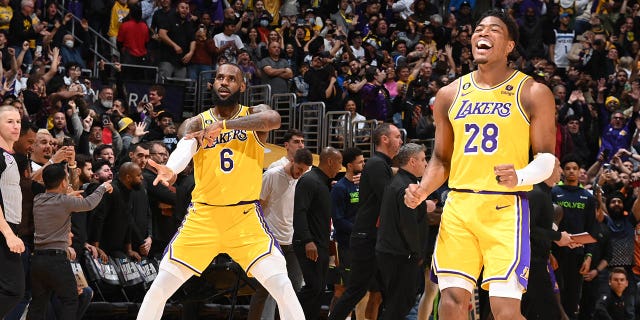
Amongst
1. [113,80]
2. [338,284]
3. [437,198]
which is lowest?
[338,284]

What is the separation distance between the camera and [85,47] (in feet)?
57.3

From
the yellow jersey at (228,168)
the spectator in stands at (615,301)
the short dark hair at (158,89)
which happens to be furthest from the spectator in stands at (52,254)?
the short dark hair at (158,89)

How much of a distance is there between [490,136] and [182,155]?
2.28 meters

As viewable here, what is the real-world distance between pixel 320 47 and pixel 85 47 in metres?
4.44

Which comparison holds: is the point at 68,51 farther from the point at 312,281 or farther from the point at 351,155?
the point at 312,281

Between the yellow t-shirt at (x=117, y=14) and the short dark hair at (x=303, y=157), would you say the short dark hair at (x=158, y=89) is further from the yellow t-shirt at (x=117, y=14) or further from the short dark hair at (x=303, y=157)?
the short dark hair at (x=303, y=157)

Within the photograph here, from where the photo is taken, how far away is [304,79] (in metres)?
17.7

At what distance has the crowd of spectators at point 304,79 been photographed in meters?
11.2

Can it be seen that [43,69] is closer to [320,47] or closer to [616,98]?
[320,47]

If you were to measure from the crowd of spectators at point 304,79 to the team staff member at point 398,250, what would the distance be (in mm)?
2281

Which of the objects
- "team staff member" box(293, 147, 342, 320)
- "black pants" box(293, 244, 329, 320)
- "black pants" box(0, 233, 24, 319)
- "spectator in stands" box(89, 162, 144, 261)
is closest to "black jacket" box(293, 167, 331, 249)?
"team staff member" box(293, 147, 342, 320)

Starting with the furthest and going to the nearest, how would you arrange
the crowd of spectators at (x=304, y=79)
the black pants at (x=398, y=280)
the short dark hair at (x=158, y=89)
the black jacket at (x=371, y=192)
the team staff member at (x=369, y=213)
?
the short dark hair at (x=158, y=89), the crowd of spectators at (x=304, y=79), the black jacket at (x=371, y=192), the team staff member at (x=369, y=213), the black pants at (x=398, y=280)

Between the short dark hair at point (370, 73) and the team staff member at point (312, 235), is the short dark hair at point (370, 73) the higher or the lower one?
the higher one

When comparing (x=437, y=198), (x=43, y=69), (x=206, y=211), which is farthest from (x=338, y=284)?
(x=43, y=69)
